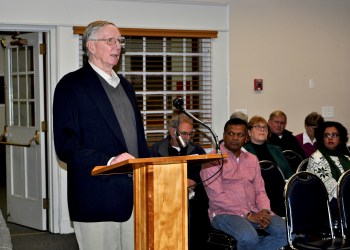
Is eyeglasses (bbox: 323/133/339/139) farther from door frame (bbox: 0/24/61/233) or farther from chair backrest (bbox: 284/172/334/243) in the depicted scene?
door frame (bbox: 0/24/61/233)

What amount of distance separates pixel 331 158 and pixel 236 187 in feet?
2.92

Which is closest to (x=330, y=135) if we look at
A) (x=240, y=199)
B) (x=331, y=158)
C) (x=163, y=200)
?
(x=331, y=158)

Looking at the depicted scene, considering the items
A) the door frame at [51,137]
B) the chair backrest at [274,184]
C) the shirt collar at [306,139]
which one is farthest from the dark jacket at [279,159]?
the door frame at [51,137]

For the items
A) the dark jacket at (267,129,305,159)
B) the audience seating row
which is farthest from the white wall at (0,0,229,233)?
the audience seating row

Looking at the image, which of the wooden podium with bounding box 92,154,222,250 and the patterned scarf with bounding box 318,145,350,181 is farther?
the patterned scarf with bounding box 318,145,350,181

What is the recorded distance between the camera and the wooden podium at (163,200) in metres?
2.32

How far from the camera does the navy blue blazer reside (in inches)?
110

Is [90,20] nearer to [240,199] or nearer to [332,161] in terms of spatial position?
[240,199]

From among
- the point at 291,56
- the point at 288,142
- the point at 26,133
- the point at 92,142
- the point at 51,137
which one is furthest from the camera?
the point at 291,56

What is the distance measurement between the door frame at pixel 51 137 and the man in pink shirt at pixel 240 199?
2.04 m

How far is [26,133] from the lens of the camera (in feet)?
20.7

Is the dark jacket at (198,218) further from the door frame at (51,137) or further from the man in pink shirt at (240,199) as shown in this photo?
the door frame at (51,137)

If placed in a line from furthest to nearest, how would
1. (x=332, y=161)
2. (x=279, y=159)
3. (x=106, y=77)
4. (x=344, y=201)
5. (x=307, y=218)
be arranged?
(x=279, y=159) < (x=332, y=161) < (x=344, y=201) < (x=307, y=218) < (x=106, y=77)

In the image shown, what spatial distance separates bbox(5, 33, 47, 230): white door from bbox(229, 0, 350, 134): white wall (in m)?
1.96
